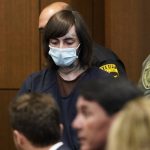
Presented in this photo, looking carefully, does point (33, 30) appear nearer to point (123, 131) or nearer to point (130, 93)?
point (130, 93)

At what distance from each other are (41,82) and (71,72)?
170 millimetres

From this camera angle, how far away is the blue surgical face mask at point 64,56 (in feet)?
8.68

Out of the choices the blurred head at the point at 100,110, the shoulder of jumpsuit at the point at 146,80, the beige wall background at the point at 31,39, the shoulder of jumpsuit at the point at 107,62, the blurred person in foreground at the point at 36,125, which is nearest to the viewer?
the blurred head at the point at 100,110

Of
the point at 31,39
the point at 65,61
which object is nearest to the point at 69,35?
the point at 65,61

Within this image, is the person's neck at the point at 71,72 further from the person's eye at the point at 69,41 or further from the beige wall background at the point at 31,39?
the beige wall background at the point at 31,39

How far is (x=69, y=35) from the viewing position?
264cm

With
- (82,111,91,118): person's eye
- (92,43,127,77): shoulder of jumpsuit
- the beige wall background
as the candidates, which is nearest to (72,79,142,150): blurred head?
(82,111,91,118): person's eye

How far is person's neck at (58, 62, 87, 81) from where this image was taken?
2645 mm

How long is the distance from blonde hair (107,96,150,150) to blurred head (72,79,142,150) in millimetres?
191

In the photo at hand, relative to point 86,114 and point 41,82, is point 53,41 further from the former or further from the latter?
point 86,114

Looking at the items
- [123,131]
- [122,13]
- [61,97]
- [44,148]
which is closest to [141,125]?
[123,131]

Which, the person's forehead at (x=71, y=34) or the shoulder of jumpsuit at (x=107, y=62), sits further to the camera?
the shoulder of jumpsuit at (x=107, y=62)

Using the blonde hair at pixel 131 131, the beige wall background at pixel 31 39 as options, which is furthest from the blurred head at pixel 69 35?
the beige wall background at pixel 31 39

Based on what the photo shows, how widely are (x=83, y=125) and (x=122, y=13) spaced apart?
104 inches
